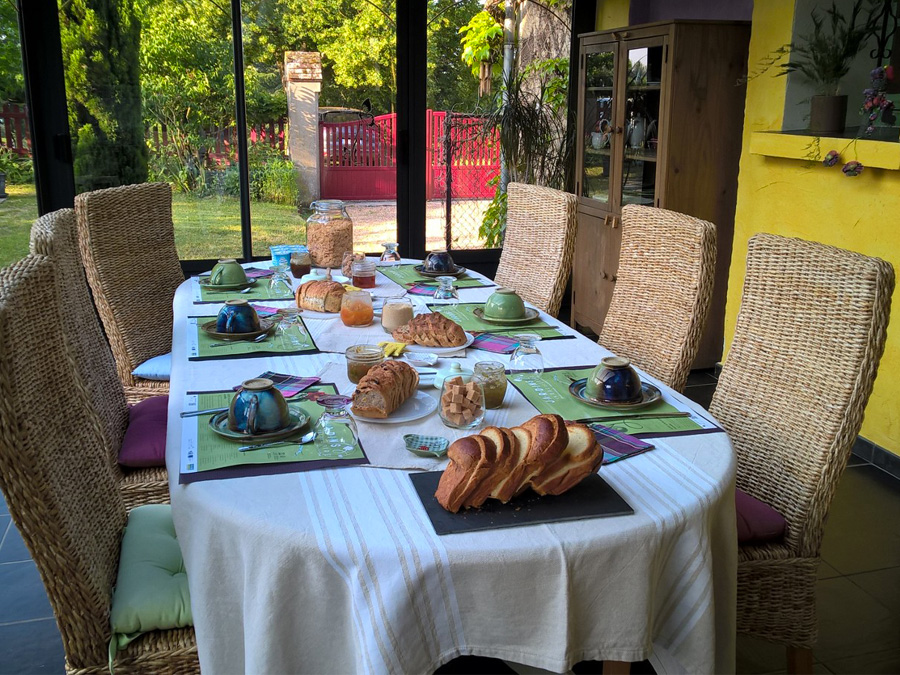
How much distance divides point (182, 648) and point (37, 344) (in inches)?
23.6

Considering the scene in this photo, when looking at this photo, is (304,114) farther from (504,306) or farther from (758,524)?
(758,524)

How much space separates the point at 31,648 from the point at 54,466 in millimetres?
995

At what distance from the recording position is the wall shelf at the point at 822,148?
3.02m

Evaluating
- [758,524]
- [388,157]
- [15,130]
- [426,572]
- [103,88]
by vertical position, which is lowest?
[758,524]

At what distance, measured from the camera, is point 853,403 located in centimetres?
170

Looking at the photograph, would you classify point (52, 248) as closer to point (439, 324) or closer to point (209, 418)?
point (209, 418)

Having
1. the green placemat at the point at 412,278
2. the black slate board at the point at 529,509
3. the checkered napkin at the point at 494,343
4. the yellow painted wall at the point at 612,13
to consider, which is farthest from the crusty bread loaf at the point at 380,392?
→ the yellow painted wall at the point at 612,13

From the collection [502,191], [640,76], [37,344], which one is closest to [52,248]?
[37,344]

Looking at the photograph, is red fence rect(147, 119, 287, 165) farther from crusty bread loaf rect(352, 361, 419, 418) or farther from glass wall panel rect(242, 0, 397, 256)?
crusty bread loaf rect(352, 361, 419, 418)

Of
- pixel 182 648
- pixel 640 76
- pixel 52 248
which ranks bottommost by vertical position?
pixel 182 648

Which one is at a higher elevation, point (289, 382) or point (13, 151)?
point (13, 151)

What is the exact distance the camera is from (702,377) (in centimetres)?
433

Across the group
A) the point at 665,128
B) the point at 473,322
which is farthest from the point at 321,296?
the point at 665,128

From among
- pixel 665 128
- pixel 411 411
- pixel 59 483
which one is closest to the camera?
pixel 59 483
